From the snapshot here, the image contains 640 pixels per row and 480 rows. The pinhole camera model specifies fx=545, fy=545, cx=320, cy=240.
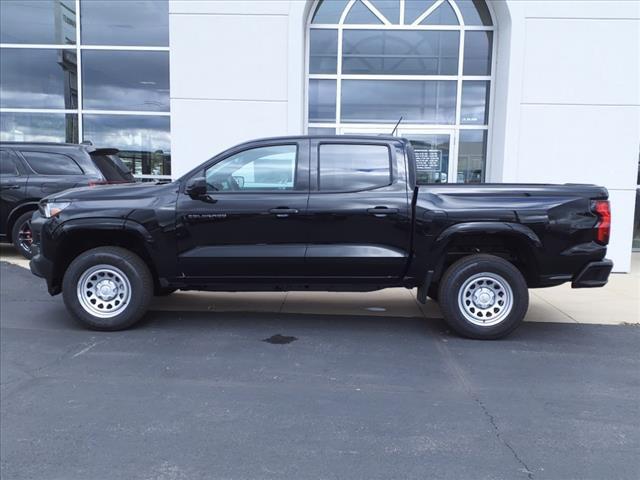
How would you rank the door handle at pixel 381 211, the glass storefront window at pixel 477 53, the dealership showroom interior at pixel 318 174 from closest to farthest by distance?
1. the dealership showroom interior at pixel 318 174
2. the door handle at pixel 381 211
3. the glass storefront window at pixel 477 53

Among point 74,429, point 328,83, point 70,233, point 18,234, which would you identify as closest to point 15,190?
point 18,234

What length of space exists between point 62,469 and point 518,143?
883cm

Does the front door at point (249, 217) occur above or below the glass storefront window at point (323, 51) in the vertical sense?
below

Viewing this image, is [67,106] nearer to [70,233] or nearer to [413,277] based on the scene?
[70,233]

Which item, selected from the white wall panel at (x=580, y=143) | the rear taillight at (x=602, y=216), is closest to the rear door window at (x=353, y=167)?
the rear taillight at (x=602, y=216)

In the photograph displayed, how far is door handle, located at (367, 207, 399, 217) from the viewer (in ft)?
17.5

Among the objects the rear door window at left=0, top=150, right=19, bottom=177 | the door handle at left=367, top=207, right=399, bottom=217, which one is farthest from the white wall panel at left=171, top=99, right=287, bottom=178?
the door handle at left=367, top=207, right=399, bottom=217

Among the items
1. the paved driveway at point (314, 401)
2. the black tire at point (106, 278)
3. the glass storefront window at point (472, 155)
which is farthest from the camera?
the glass storefront window at point (472, 155)

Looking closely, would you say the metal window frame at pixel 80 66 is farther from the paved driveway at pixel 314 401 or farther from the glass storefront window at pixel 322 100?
the paved driveway at pixel 314 401

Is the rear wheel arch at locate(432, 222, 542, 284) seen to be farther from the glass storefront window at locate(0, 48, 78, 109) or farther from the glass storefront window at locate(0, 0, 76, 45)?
the glass storefront window at locate(0, 0, 76, 45)

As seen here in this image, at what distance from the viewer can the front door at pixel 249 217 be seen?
5.38m

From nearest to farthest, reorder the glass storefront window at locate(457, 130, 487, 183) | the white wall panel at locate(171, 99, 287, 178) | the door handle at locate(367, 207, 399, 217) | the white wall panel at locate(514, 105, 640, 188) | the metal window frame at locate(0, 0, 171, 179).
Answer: the door handle at locate(367, 207, 399, 217), the white wall panel at locate(514, 105, 640, 188), the white wall panel at locate(171, 99, 287, 178), the glass storefront window at locate(457, 130, 487, 183), the metal window frame at locate(0, 0, 171, 179)

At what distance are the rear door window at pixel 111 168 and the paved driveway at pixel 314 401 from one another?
3.96 m

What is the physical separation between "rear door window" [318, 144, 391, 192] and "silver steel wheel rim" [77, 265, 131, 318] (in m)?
2.26
